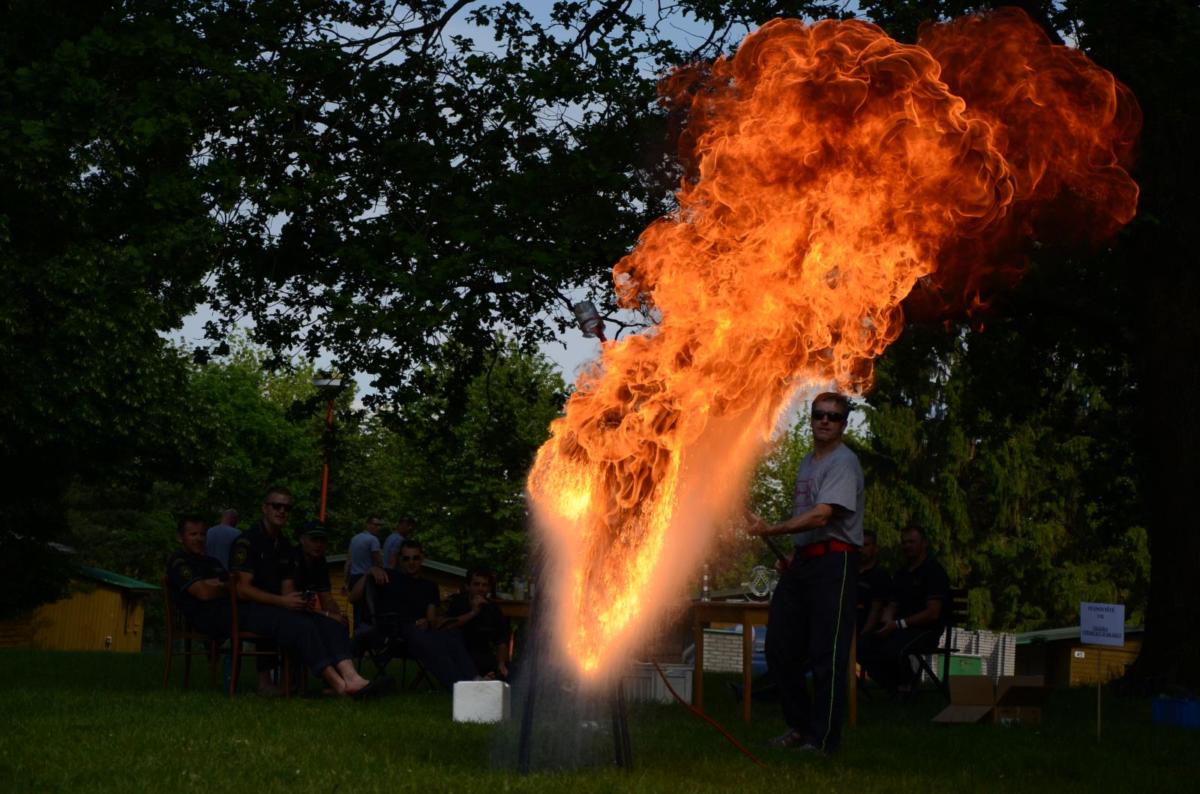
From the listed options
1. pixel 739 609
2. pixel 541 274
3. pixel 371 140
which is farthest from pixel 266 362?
pixel 739 609

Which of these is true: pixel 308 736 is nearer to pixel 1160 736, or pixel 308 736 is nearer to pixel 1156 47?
pixel 1160 736

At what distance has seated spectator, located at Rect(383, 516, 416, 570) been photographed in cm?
1905

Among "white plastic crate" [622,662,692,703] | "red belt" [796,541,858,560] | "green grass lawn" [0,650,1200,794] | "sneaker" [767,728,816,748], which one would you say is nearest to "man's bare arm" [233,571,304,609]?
"green grass lawn" [0,650,1200,794]

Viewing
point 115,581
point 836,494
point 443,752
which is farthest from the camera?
point 115,581

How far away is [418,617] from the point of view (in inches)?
600

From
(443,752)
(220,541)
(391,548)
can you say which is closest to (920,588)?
(443,752)

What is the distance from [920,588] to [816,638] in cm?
674

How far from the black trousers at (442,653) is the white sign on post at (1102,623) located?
5.43 metres

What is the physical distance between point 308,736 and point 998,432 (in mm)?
18634

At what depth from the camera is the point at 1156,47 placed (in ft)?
44.9

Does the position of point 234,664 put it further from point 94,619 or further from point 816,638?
point 94,619

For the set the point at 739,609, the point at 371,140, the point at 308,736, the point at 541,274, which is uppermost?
the point at 371,140

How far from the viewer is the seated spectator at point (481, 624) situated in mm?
14789

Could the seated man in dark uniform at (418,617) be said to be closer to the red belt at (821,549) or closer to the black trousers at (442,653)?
the black trousers at (442,653)
